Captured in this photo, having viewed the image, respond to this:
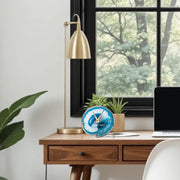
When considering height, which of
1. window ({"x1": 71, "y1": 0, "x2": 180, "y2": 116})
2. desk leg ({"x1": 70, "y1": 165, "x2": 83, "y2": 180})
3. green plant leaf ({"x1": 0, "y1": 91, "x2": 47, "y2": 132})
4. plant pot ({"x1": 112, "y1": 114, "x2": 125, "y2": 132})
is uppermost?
window ({"x1": 71, "y1": 0, "x2": 180, "y2": 116})

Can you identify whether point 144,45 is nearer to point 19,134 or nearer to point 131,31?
point 131,31

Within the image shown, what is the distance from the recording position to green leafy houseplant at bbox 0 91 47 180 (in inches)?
105

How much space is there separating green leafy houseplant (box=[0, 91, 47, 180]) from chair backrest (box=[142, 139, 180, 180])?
1.00 meters

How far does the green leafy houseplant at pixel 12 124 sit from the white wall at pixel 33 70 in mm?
240

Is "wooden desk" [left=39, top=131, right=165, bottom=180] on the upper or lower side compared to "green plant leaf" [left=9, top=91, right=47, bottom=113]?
lower

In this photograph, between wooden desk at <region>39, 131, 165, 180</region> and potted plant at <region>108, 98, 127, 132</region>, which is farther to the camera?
potted plant at <region>108, 98, 127, 132</region>

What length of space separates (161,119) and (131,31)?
667 millimetres

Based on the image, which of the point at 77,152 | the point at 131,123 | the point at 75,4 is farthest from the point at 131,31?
the point at 77,152

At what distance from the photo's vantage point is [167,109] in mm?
2658

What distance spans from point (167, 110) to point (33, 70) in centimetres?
87

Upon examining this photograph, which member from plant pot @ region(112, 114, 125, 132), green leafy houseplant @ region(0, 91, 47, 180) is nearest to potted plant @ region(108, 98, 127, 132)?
plant pot @ region(112, 114, 125, 132)

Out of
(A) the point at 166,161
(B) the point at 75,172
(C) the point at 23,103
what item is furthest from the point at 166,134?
(C) the point at 23,103

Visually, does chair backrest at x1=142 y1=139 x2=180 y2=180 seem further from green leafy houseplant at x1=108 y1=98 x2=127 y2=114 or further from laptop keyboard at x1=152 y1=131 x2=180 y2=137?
green leafy houseplant at x1=108 y1=98 x2=127 y2=114

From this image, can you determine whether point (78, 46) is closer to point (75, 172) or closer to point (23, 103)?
point (23, 103)
